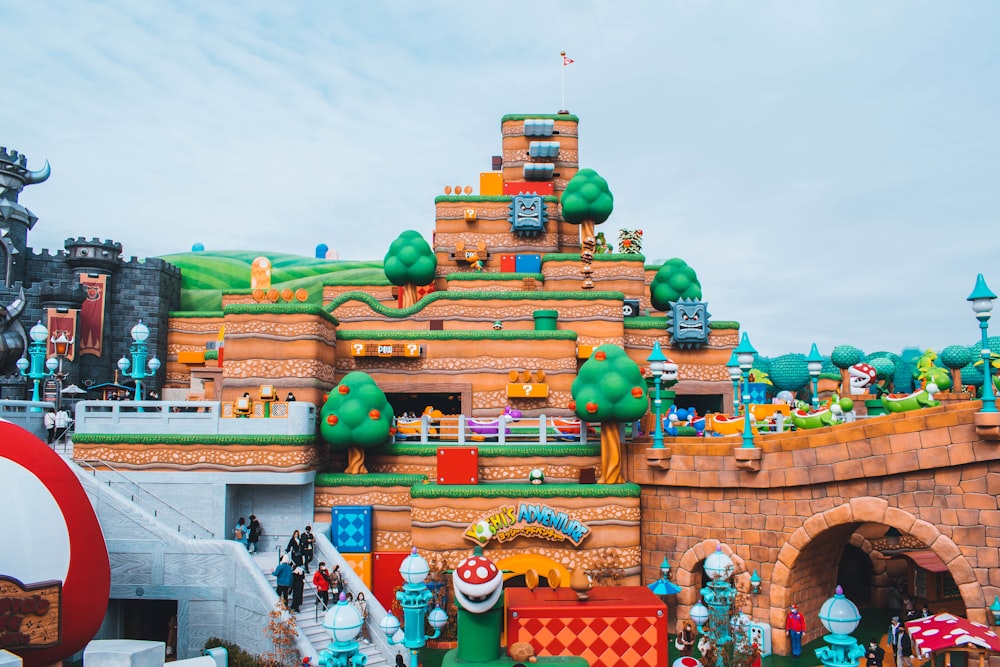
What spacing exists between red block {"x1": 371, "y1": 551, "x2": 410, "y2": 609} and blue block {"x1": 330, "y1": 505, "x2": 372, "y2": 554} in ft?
1.41

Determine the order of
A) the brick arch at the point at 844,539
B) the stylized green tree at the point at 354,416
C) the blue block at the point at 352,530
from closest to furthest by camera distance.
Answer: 1. the brick arch at the point at 844,539
2. the blue block at the point at 352,530
3. the stylized green tree at the point at 354,416

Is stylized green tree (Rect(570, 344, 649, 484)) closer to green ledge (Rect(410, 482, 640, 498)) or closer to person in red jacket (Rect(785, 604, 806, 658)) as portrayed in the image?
green ledge (Rect(410, 482, 640, 498))

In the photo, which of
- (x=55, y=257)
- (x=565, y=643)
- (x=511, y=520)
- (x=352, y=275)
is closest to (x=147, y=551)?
(x=511, y=520)

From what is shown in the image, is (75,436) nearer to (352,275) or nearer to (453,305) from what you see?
(453,305)

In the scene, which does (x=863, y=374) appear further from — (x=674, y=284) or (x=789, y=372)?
(x=674, y=284)

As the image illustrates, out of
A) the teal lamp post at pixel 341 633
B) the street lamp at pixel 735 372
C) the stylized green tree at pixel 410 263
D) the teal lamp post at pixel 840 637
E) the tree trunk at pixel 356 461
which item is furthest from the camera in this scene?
the stylized green tree at pixel 410 263

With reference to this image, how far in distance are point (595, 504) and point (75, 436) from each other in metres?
13.5

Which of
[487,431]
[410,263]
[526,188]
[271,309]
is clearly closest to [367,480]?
[487,431]

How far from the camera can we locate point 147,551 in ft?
54.8

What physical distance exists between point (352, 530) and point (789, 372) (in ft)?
A: 57.0

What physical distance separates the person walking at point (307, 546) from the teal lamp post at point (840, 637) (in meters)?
11.8

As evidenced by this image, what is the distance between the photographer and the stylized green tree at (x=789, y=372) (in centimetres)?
2756

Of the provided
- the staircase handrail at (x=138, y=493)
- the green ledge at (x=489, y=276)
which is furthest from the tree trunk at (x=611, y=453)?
the staircase handrail at (x=138, y=493)

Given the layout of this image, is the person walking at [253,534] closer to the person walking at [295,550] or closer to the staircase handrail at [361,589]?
the staircase handrail at [361,589]
